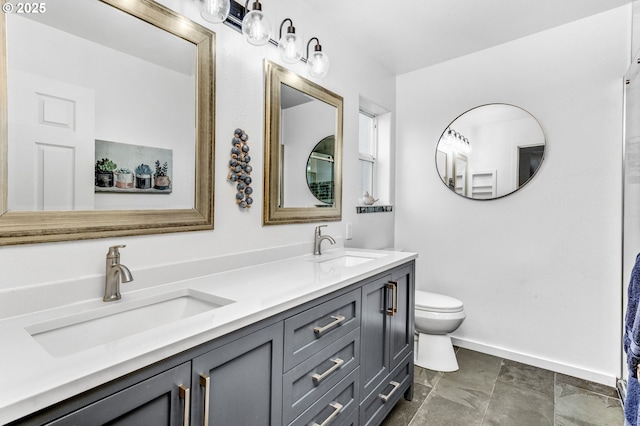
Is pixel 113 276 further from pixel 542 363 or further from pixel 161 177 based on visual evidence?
pixel 542 363

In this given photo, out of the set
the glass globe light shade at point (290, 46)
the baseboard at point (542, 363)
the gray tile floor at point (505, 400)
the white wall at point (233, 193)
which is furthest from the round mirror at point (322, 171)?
the baseboard at point (542, 363)

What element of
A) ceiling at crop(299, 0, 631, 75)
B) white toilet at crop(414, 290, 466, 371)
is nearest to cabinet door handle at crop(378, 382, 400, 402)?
white toilet at crop(414, 290, 466, 371)

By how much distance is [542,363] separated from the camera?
2.33 metres

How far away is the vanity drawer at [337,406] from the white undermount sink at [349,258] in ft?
2.04

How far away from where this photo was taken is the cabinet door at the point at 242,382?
783 mm

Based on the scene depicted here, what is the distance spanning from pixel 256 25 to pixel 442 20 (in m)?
1.41

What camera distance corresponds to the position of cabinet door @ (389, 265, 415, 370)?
1.72 metres

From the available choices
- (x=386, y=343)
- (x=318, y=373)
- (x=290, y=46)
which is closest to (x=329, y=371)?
(x=318, y=373)

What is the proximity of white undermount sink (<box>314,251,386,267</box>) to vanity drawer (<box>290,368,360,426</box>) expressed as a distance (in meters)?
0.62

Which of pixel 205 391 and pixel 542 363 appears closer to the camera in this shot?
pixel 205 391

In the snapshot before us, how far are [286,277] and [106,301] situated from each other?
637 mm

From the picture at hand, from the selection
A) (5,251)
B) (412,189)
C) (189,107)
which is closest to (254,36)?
(189,107)

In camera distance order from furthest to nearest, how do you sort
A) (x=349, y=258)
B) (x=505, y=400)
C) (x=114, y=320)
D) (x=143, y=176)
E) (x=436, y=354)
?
1. (x=436, y=354)
2. (x=349, y=258)
3. (x=505, y=400)
4. (x=143, y=176)
5. (x=114, y=320)

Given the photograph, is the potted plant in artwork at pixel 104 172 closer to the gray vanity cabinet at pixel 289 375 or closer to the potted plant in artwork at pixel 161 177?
the potted plant in artwork at pixel 161 177
